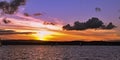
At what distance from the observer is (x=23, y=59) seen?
156 meters

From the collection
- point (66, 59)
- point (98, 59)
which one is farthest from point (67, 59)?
point (98, 59)

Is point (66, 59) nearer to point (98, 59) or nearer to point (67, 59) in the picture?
point (67, 59)

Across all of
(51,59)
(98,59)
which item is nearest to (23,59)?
(51,59)

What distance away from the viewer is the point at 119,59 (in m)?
157

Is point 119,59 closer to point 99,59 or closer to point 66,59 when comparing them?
point 99,59

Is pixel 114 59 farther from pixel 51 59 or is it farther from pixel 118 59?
pixel 51 59

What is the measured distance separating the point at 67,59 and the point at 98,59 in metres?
11.7

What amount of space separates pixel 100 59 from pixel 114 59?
5.31 meters

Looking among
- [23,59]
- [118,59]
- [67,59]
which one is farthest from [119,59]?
[23,59]

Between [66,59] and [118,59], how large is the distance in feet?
63.9

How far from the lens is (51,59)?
158 metres

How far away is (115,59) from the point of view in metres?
159

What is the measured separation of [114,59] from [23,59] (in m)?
33.9

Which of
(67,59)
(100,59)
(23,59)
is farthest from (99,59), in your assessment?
(23,59)
